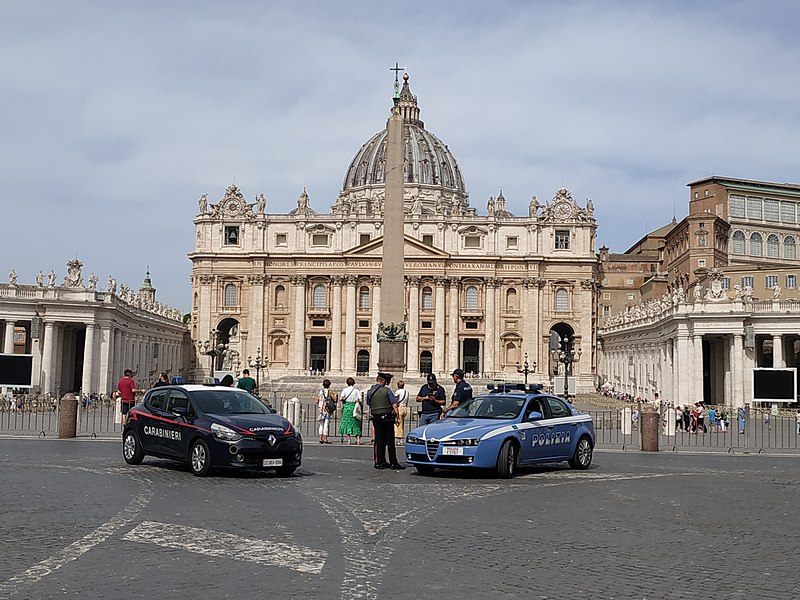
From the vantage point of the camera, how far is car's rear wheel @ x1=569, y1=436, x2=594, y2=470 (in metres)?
17.9

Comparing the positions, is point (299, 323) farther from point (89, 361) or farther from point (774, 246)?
point (774, 246)

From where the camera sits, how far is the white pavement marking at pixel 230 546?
8.69m

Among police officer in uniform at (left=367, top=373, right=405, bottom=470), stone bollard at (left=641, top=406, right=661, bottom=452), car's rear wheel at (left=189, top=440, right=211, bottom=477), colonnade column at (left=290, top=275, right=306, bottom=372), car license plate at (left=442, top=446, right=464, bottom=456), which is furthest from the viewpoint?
colonnade column at (left=290, top=275, right=306, bottom=372)

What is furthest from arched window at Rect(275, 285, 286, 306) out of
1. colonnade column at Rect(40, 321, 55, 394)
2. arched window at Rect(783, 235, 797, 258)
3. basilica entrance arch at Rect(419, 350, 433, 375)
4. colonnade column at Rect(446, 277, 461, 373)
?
arched window at Rect(783, 235, 797, 258)

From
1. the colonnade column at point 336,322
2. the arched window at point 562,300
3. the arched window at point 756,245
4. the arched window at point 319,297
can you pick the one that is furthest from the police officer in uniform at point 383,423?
the arched window at point 562,300

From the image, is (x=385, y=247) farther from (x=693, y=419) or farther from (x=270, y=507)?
(x=270, y=507)

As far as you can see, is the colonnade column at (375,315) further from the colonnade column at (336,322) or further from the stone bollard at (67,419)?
the stone bollard at (67,419)

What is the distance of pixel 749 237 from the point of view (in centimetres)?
7956

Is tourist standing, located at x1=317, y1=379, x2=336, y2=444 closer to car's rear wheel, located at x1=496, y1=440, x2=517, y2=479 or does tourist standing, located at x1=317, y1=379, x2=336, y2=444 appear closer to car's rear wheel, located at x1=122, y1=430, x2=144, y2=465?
car's rear wheel, located at x1=122, y1=430, x2=144, y2=465

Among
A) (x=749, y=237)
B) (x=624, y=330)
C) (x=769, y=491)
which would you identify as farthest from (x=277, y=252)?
(x=769, y=491)

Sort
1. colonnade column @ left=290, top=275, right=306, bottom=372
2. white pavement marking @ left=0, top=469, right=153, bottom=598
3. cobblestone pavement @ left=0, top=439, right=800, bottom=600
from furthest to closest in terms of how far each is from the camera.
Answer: colonnade column @ left=290, top=275, right=306, bottom=372
cobblestone pavement @ left=0, top=439, right=800, bottom=600
white pavement marking @ left=0, top=469, right=153, bottom=598

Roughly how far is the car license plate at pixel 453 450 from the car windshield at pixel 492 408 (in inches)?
46.1

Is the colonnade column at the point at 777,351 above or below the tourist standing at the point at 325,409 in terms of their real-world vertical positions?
above

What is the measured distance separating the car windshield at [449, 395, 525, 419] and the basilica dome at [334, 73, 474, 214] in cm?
8729
